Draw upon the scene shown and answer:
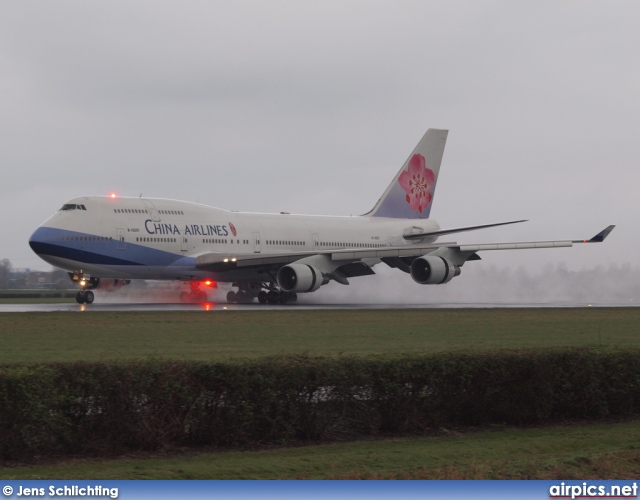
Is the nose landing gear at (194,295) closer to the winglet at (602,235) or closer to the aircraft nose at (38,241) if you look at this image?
the aircraft nose at (38,241)

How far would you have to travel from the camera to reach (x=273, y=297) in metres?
→ 46.2

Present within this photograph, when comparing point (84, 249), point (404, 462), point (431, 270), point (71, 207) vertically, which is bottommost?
point (404, 462)

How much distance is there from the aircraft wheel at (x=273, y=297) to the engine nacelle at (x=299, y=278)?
131 cm

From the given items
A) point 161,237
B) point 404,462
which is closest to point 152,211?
point 161,237

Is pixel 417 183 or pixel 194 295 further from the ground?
pixel 417 183

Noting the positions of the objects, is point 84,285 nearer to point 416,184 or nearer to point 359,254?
point 359,254

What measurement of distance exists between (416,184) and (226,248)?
1654cm

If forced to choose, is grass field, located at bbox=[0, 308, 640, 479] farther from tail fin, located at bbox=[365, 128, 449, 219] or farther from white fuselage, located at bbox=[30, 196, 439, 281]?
tail fin, located at bbox=[365, 128, 449, 219]

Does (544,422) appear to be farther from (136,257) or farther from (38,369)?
(136,257)

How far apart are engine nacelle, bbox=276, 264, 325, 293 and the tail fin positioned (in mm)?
12997

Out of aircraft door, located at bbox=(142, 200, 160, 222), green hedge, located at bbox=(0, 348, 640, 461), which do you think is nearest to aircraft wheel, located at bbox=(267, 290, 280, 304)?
aircraft door, located at bbox=(142, 200, 160, 222)

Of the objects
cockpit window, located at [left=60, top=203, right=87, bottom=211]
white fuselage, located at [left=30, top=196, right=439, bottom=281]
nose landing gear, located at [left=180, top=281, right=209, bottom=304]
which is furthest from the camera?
nose landing gear, located at [left=180, top=281, right=209, bottom=304]

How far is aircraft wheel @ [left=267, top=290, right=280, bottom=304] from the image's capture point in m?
46.0

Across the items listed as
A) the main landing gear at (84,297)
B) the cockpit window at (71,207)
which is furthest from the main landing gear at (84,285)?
the cockpit window at (71,207)
